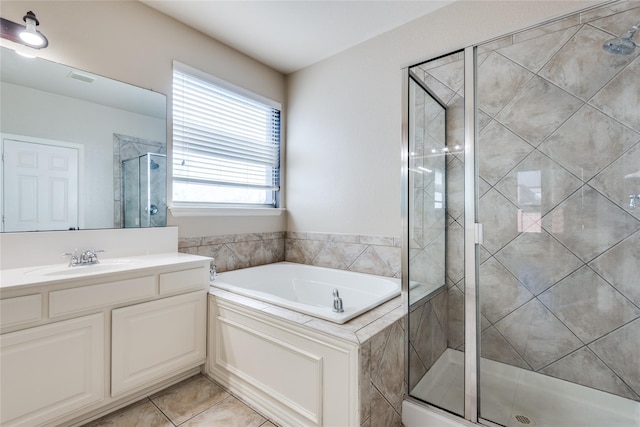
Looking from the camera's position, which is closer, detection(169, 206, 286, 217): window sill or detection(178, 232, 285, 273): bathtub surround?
detection(169, 206, 286, 217): window sill

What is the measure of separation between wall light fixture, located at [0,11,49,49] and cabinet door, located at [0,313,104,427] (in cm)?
160

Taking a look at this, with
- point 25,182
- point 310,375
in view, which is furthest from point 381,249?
point 25,182

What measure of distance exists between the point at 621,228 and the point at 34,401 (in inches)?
125

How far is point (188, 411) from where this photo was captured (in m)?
1.67

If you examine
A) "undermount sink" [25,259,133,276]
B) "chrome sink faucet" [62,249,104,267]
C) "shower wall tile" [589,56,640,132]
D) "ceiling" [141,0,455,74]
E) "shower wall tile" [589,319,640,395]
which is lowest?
"shower wall tile" [589,319,640,395]

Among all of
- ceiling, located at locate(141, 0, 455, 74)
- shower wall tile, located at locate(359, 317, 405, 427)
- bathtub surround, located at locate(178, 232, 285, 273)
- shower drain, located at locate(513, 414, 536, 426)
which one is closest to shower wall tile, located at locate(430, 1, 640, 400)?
shower drain, located at locate(513, 414, 536, 426)

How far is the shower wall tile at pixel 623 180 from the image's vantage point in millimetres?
1599

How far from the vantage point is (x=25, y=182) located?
5.45ft

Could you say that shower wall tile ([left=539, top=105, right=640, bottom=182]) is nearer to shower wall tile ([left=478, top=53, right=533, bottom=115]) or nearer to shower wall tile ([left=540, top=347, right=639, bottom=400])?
shower wall tile ([left=478, top=53, right=533, bottom=115])

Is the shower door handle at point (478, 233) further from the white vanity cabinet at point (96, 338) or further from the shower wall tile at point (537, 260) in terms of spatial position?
the white vanity cabinet at point (96, 338)

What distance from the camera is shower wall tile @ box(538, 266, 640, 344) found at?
169cm

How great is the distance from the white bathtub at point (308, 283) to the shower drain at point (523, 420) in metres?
0.89

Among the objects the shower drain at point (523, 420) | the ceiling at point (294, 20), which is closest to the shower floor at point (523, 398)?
the shower drain at point (523, 420)

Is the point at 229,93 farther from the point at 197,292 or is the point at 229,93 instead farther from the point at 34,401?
the point at 34,401
